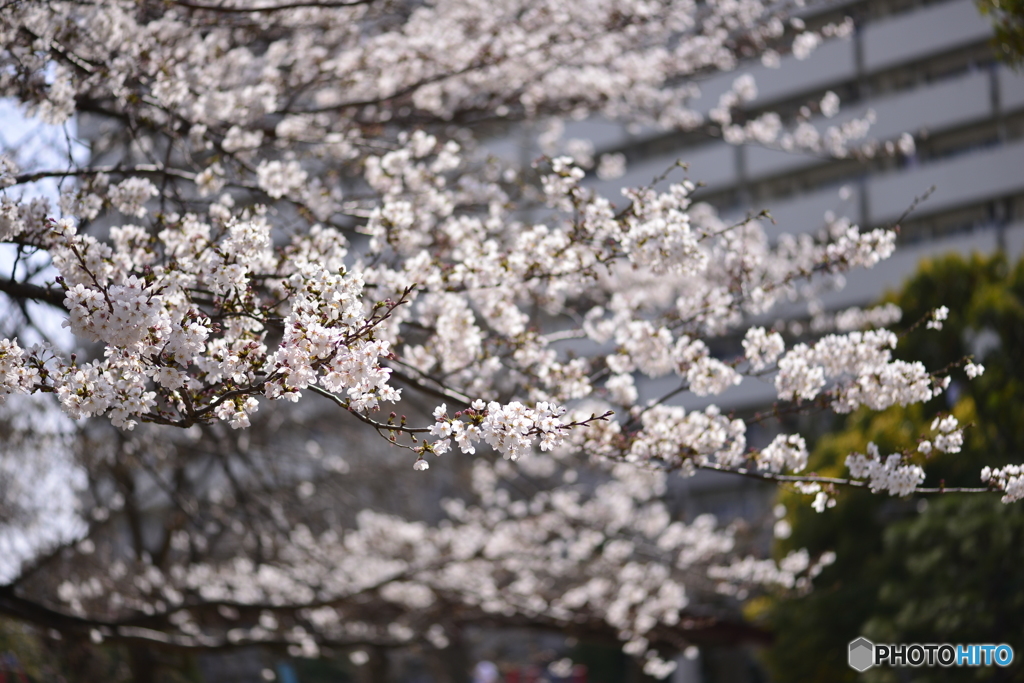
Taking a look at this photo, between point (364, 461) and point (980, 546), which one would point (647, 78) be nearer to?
point (980, 546)

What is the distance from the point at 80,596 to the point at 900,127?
18685mm

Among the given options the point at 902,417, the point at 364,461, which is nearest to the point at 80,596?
the point at 364,461

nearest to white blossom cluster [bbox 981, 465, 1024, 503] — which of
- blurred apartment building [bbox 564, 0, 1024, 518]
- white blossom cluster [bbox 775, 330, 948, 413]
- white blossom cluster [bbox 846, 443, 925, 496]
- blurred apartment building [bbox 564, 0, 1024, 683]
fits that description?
white blossom cluster [bbox 846, 443, 925, 496]

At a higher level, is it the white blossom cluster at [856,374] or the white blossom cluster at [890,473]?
the white blossom cluster at [856,374]

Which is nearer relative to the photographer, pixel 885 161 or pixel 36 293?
pixel 36 293

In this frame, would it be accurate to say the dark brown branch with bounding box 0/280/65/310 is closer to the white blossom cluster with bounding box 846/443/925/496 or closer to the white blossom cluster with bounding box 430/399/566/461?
the white blossom cluster with bounding box 430/399/566/461

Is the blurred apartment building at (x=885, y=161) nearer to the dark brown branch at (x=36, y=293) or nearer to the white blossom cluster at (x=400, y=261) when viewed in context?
the white blossom cluster at (x=400, y=261)

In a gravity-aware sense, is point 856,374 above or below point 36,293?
above

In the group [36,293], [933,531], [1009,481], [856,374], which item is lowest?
[1009,481]

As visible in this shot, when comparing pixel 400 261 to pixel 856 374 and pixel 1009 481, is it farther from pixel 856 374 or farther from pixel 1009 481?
pixel 1009 481

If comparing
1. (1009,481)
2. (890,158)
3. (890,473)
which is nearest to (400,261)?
(890,473)

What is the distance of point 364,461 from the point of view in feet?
46.5

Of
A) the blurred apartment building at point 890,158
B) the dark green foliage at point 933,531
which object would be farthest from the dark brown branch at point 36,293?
the blurred apartment building at point 890,158

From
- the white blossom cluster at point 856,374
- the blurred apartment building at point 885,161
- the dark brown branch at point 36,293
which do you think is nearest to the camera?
the dark brown branch at point 36,293
